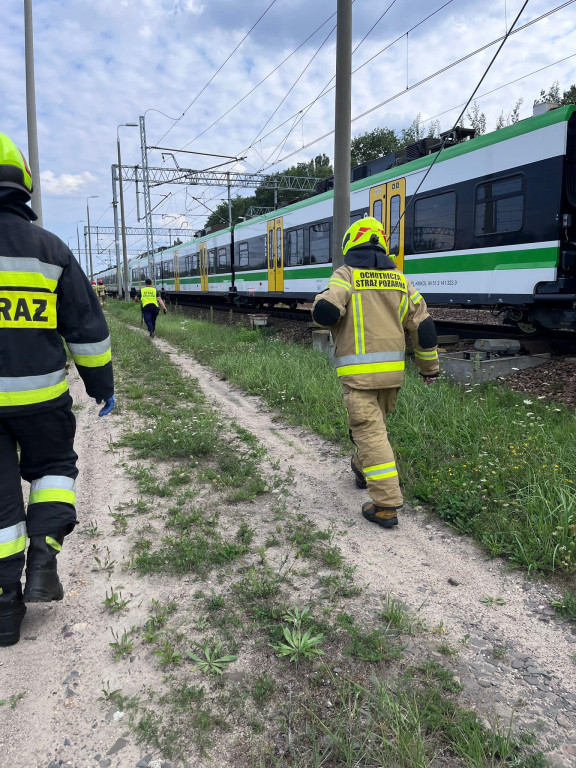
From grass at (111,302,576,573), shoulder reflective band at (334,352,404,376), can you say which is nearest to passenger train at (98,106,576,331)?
grass at (111,302,576,573)

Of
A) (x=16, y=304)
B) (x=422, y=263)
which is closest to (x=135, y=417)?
(x=16, y=304)

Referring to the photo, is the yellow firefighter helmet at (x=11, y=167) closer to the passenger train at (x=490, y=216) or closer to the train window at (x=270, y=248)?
the passenger train at (x=490, y=216)

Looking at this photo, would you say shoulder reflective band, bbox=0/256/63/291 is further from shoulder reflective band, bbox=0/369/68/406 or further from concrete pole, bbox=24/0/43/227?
concrete pole, bbox=24/0/43/227

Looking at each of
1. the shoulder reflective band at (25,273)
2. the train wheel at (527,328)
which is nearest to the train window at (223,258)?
the train wheel at (527,328)

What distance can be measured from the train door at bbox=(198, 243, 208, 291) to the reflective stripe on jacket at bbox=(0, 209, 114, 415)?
21.7 m

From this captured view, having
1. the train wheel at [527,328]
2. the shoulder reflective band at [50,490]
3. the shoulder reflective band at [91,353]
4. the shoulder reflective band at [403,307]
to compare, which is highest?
the shoulder reflective band at [403,307]

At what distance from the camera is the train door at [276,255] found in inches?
591

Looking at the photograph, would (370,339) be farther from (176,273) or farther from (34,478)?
(176,273)

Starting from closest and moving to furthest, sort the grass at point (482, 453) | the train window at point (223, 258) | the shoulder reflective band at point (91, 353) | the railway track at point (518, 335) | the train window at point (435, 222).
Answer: the shoulder reflective band at point (91, 353) < the grass at point (482, 453) < the railway track at point (518, 335) < the train window at point (435, 222) < the train window at point (223, 258)

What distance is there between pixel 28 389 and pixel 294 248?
12.6 metres

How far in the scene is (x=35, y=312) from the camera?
2225 millimetres

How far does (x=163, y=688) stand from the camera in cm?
196

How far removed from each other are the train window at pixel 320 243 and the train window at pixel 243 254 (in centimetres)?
551

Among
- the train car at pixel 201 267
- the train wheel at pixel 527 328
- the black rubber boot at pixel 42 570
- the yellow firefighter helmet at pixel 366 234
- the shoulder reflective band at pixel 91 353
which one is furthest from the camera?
the train car at pixel 201 267
